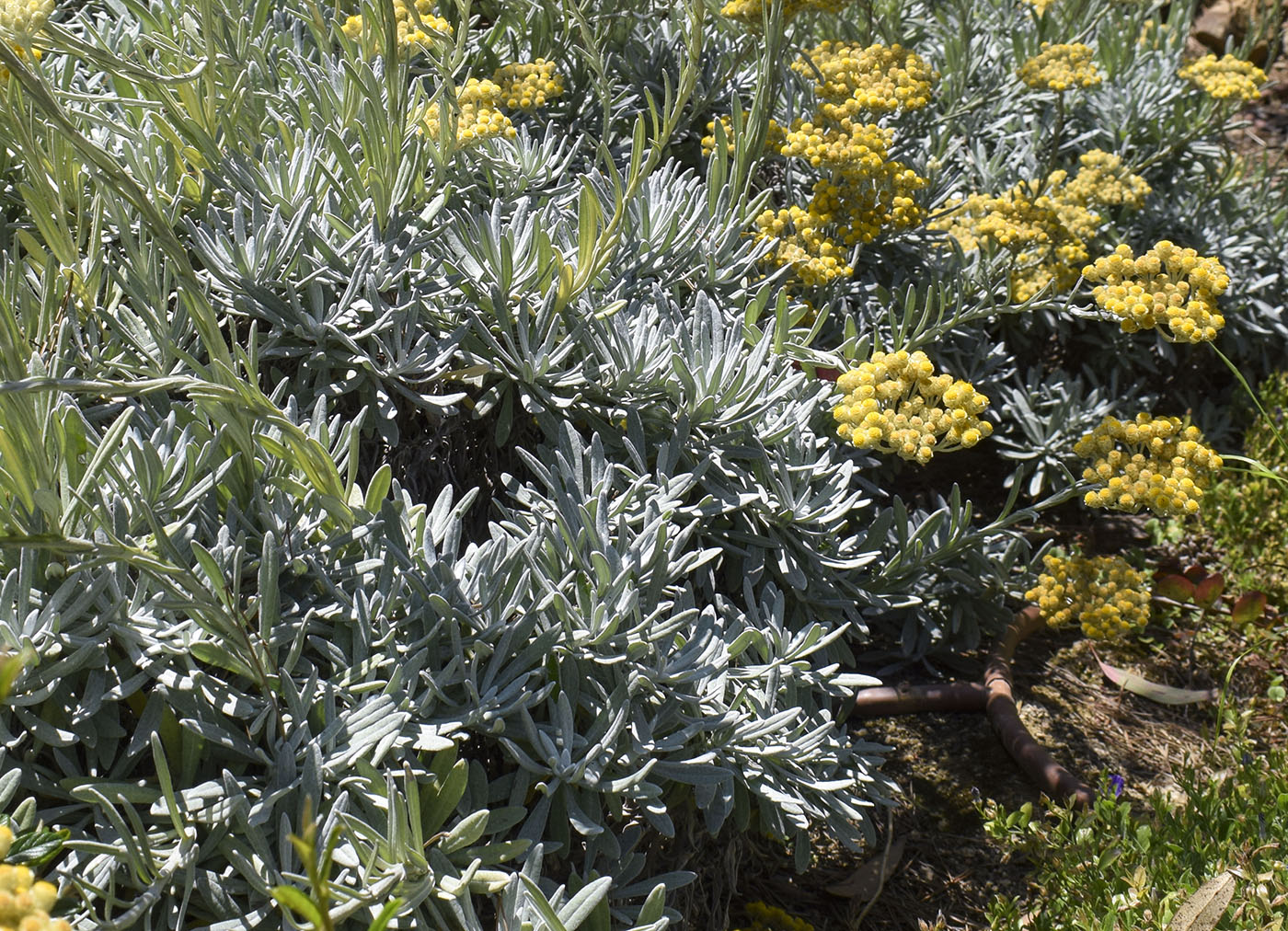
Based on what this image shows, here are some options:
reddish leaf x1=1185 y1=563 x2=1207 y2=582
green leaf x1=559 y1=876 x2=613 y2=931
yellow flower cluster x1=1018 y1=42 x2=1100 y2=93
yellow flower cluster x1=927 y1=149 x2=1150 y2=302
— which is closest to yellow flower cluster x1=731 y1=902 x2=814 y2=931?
green leaf x1=559 y1=876 x2=613 y2=931

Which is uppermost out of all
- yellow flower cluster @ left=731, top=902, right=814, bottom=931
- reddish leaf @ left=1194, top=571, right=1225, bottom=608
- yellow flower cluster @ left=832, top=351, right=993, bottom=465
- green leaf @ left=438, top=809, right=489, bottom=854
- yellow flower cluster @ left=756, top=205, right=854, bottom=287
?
yellow flower cluster @ left=756, top=205, right=854, bottom=287

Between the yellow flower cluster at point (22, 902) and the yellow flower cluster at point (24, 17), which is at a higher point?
the yellow flower cluster at point (24, 17)

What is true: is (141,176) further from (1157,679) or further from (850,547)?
(1157,679)

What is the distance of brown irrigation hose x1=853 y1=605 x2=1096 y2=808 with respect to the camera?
203cm

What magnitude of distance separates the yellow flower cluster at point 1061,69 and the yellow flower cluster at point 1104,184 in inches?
6.0

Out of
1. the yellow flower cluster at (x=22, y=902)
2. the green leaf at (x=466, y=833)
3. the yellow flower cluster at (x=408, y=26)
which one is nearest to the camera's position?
the yellow flower cluster at (x=22, y=902)

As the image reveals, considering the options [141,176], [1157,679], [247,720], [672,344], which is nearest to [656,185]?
[672,344]

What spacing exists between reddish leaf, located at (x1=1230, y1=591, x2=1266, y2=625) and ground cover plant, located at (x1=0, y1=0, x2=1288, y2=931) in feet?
1.44

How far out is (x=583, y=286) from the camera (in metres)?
1.61

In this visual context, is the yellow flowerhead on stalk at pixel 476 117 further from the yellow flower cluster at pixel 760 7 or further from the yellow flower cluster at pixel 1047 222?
the yellow flower cluster at pixel 1047 222

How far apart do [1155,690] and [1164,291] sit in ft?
3.41

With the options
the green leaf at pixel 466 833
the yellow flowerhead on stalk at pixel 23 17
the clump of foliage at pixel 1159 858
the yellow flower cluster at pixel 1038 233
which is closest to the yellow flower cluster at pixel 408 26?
the yellow flowerhead on stalk at pixel 23 17

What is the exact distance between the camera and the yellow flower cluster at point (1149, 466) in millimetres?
1633

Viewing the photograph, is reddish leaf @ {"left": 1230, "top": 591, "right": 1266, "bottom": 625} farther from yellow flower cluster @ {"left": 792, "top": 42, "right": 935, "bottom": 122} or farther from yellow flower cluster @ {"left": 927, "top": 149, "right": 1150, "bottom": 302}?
yellow flower cluster @ {"left": 792, "top": 42, "right": 935, "bottom": 122}
